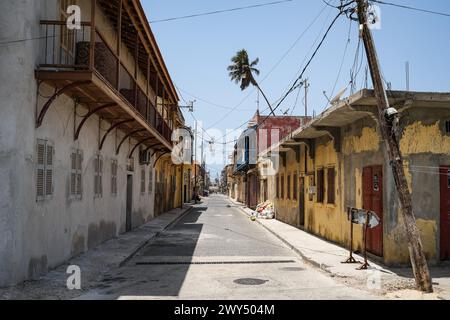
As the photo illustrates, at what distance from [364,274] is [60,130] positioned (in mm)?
6994

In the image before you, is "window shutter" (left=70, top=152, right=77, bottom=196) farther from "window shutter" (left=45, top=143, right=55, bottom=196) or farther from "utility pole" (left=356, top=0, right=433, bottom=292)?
"utility pole" (left=356, top=0, right=433, bottom=292)

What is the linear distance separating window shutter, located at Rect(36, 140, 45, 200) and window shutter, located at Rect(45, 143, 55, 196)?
212 mm

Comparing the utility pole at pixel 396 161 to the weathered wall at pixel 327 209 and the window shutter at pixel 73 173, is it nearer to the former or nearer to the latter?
the weathered wall at pixel 327 209

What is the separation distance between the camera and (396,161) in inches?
323

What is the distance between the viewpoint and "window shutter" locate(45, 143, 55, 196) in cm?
902

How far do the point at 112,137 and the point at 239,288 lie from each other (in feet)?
27.4

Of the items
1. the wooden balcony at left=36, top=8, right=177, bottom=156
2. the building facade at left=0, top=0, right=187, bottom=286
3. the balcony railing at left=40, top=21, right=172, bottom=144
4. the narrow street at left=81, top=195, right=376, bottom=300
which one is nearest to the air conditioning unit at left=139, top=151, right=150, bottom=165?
the wooden balcony at left=36, top=8, right=177, bottom=156

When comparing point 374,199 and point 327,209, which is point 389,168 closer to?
point 374,199

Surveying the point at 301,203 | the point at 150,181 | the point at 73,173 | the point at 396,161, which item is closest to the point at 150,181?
the point at 150,181

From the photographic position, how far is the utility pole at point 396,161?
7836 mm
